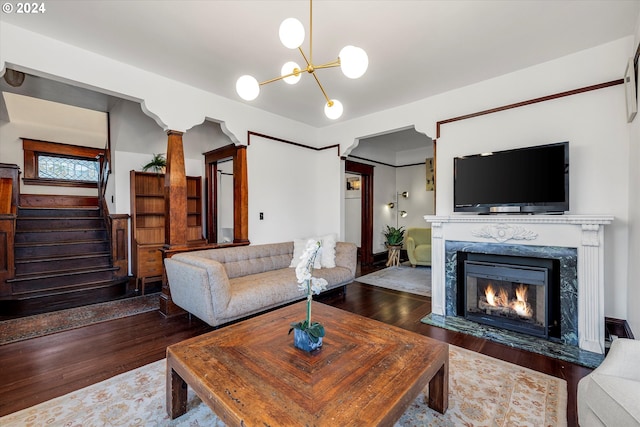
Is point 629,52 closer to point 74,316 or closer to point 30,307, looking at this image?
point 74,316

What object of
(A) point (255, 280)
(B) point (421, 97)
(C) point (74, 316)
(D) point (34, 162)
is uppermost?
(B) point (421, 97)

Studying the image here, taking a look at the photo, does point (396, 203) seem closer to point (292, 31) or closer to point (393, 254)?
point (393, 254)

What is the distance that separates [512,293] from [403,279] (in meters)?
2.10

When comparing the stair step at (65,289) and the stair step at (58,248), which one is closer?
the stair step at (65,289)

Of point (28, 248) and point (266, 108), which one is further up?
point (266, 108)

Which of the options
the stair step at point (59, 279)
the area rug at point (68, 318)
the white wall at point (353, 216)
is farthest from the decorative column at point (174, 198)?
the white wall at point (353, 216)

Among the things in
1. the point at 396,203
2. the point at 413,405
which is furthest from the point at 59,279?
the point at 396,203

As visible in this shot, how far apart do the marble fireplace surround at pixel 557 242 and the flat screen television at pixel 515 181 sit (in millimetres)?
160

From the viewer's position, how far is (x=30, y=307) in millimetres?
3330

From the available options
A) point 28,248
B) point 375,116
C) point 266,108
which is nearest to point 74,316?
point 28,248

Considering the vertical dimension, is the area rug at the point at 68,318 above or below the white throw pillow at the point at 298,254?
below

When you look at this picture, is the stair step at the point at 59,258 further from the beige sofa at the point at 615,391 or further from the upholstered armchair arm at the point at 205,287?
the beige sofa at the point at 615,391

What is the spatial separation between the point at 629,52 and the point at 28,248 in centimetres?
742

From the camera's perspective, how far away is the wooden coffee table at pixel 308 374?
1073mm
